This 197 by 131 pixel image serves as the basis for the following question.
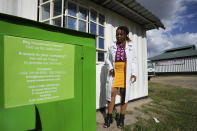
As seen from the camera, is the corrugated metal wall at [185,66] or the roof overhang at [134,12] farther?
the corrugated metal wall at [185,66]

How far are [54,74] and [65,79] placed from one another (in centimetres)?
11

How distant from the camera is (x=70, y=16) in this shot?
2.48m

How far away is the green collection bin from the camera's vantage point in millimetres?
784

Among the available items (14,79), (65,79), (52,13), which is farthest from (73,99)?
(52,13)

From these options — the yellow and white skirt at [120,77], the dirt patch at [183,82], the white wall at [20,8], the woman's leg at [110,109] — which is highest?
the white wall at [20,8]

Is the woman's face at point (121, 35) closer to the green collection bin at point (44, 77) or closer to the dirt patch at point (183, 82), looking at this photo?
the green collection bin at point (44, 77)

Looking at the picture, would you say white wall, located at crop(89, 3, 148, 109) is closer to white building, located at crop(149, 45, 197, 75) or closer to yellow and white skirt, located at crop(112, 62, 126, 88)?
yellow and white skirt, located at crop(112, 62, 126, 88)

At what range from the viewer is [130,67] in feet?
7.57

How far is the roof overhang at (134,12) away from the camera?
3131 mm

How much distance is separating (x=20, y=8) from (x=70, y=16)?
0.93m

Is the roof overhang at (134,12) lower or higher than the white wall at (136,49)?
higher

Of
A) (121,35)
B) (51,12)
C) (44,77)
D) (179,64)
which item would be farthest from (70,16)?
(179,64)

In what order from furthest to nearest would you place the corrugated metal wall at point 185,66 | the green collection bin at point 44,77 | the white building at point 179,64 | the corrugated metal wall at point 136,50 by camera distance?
1. the white building at point 179,64
2. the corrugated metal wall at point 185,66
3. the corrugated metal wall at point 136,50
4. the green collection bin at point 44,77

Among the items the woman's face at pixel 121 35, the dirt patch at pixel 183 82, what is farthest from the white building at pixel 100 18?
the dirt patch at pixel 183 82
